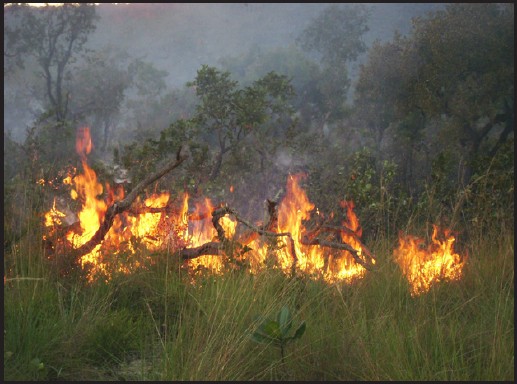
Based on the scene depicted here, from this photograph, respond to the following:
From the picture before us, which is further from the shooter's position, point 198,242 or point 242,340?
point 198,242

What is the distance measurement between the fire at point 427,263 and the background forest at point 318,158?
0.25 metres

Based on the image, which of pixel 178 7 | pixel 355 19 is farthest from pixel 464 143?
pixel 178 7

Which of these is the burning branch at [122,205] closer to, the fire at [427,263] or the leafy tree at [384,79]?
the fire at [427,263]

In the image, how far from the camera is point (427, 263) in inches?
229

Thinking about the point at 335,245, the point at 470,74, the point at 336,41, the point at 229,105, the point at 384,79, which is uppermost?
the point at 336,41

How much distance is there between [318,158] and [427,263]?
40.1ft

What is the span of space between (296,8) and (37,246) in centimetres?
7206

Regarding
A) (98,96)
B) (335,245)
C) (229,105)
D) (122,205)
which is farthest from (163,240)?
(98,96)

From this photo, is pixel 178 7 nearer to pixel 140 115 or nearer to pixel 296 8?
pixel 296 8

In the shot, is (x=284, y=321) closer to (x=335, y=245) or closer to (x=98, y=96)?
(x=335, y=245)

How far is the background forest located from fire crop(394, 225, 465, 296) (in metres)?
0.25

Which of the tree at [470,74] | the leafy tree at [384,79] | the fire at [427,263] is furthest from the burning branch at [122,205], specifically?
the leafy tree at [384,79]

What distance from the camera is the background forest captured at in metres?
3.65

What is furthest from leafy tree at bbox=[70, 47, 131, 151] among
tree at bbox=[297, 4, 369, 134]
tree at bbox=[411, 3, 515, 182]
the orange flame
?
the orange flame
